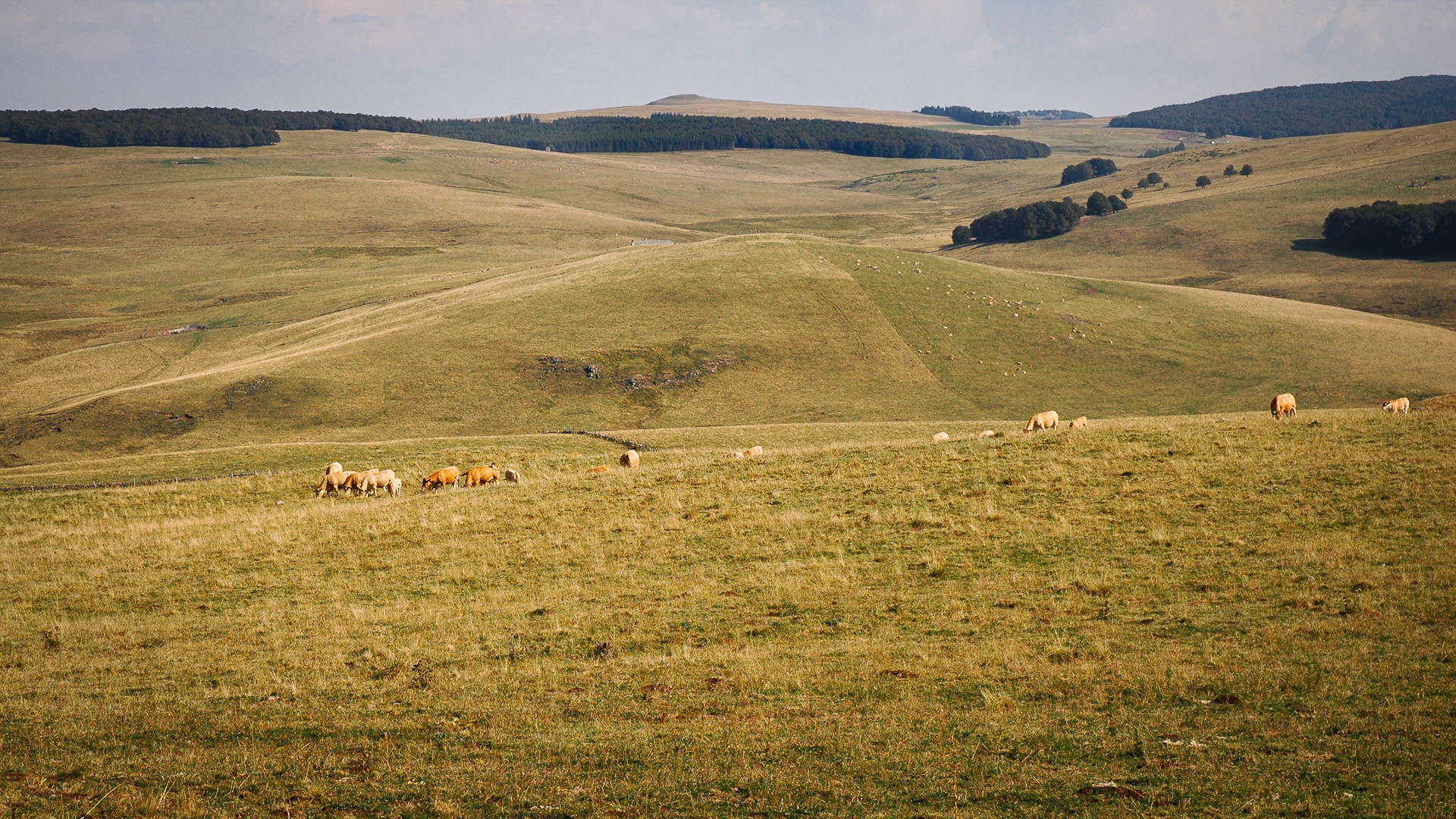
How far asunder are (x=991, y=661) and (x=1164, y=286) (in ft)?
302

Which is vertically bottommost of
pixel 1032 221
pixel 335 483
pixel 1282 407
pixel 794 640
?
pixel 335 483

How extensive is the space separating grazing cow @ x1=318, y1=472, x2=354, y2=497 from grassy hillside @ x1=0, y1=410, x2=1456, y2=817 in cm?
A: 318

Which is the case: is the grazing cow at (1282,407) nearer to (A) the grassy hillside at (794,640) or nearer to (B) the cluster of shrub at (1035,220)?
(A) the grassy hillside at (794,640)

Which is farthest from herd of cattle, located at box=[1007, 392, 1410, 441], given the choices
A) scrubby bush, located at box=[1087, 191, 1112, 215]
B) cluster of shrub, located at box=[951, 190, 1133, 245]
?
scrubby bush, located at box=[1087, 191, 1112, 215]

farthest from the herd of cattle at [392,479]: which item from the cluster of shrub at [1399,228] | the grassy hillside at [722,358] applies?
the cluster of shrub at [1399,228]

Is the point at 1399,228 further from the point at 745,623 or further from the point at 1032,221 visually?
the point at 745,623

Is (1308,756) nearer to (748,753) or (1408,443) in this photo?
(748,753)

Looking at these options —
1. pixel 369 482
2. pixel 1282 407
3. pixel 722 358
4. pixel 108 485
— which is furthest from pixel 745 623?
pixel 722 358

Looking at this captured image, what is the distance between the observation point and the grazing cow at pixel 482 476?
30219mm

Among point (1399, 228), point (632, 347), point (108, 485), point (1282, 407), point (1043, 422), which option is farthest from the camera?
point (1399, 228)

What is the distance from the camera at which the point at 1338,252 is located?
360 feet

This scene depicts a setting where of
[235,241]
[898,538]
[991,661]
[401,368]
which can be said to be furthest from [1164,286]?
[235,241]

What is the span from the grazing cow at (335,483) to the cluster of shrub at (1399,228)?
396ft

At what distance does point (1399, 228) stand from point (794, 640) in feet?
399
